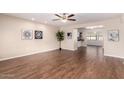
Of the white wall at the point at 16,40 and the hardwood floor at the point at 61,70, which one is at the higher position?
the white wall at the point at 16,40

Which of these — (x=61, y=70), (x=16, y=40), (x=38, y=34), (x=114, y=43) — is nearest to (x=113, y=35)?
(x=114, y=43)

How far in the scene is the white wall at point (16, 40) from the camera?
568 cm

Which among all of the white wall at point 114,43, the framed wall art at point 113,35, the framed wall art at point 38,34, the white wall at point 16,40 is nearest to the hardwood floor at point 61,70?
the white wall at point 16,40

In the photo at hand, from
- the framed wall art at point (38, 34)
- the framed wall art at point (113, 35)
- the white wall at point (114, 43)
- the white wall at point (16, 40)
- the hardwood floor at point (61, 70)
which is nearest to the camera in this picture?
the hardwood floor at point (61, 70)

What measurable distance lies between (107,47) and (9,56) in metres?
6.37

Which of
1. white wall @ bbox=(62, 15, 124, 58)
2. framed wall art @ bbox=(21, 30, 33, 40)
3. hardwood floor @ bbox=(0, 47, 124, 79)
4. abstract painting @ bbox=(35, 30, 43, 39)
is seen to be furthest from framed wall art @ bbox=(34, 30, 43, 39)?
white wall @ bbox=(62, 15, 124, 58)

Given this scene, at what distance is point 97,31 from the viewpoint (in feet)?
42.6

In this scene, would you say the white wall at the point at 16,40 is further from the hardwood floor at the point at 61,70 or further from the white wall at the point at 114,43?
the white wall at the point at 114,43

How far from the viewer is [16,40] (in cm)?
645

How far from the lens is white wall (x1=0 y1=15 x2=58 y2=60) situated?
568cm

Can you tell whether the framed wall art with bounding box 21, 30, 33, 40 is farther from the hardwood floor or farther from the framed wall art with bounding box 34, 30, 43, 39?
the hardwood floor

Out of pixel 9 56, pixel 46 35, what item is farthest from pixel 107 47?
pixel 9 56

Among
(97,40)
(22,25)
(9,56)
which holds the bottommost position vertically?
(9,56)
